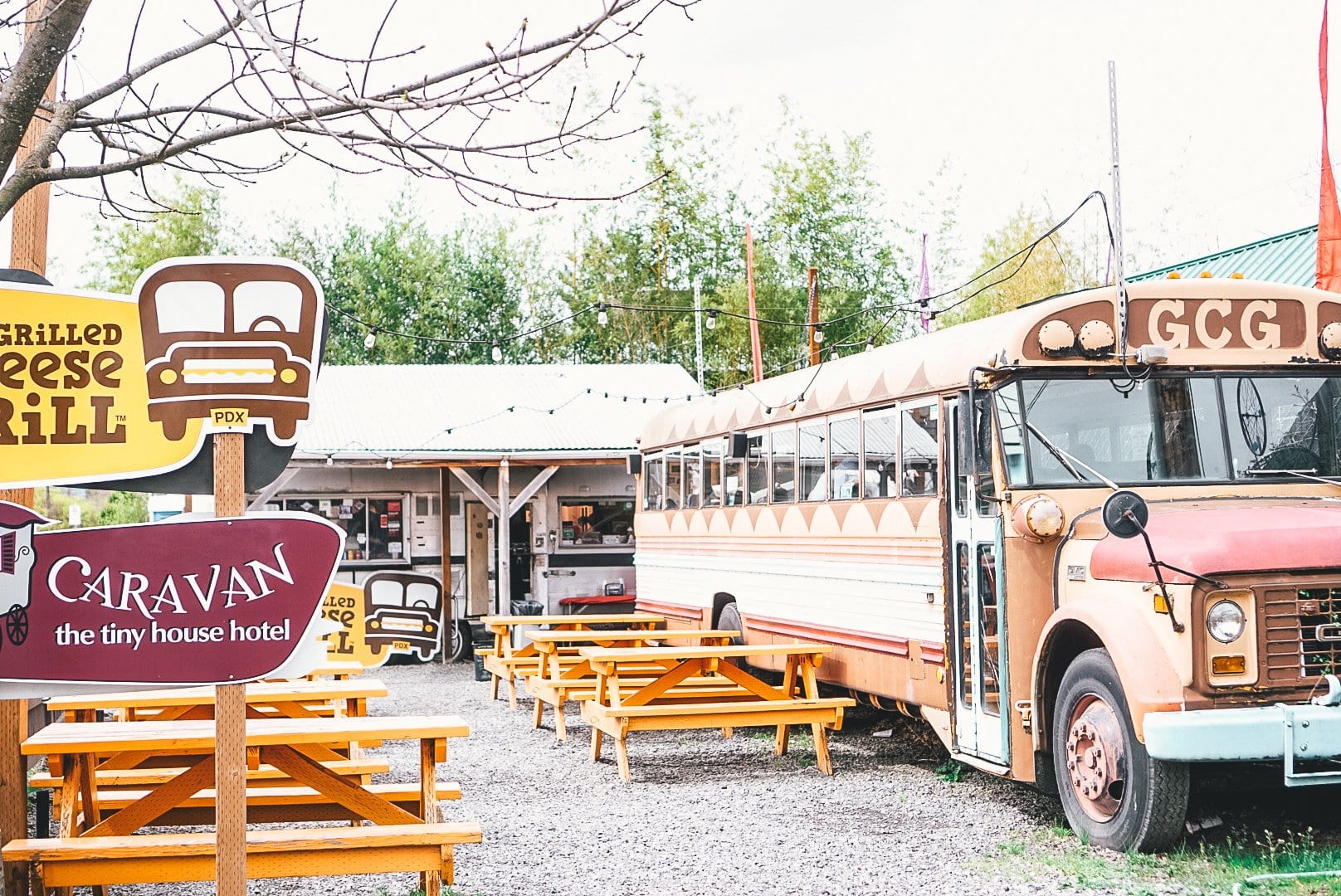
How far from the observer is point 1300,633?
5867mm

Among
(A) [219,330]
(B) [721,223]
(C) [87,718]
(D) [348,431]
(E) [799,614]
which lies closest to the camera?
(A) [219,330]

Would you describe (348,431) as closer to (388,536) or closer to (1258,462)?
(388,536)

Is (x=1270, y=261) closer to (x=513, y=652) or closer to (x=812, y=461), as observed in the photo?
(x=812, y=461)

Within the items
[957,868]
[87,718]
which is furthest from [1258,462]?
[87,718]

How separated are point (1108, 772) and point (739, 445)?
556 cm

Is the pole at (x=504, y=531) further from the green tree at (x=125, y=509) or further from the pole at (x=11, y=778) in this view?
the green tree at (x=125, y=509)

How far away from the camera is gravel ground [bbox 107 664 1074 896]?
6.29 metres

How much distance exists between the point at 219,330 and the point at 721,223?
104ft

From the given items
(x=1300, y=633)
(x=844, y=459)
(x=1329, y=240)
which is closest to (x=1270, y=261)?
(x=1329, y=240)

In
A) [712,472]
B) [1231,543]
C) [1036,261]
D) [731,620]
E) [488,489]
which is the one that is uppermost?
[1036,261]

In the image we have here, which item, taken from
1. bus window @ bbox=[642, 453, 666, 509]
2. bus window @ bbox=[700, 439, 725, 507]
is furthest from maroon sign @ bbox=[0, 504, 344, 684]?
bus window @ bbox=[642, 453, 666, 509]

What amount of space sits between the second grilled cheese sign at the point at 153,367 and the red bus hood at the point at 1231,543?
3605mm

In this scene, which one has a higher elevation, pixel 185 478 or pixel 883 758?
pixel 185 478

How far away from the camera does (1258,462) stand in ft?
23.0
